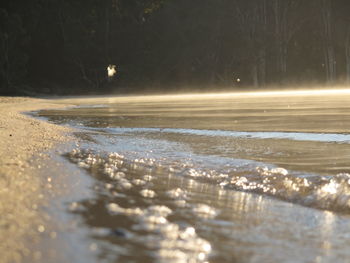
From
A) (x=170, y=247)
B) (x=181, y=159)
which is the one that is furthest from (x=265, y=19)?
(x=170, y=247)

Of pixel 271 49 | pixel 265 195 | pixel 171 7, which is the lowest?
pixel 265 195

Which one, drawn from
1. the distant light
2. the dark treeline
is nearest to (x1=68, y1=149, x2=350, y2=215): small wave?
the dark treeline

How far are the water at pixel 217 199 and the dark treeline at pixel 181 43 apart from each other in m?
26.5

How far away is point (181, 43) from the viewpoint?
33938mm

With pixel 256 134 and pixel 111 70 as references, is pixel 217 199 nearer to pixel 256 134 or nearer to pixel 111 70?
pixel 256 134

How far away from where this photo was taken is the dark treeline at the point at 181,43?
32031 millimetres

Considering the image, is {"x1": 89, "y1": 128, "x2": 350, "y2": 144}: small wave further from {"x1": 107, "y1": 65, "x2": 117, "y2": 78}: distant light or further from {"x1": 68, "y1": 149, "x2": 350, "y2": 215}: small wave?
{"x1": 107, "y1": 65, "x2": 117, "y2": 78}: distant light

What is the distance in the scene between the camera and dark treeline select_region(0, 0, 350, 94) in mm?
32031

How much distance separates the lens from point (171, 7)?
34562mm

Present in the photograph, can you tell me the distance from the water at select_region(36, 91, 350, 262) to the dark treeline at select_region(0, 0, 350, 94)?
26521mm

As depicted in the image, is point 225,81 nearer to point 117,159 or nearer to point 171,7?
point 171,7

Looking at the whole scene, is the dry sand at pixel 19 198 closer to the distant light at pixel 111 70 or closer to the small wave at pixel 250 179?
the small wave at pixel 250 179

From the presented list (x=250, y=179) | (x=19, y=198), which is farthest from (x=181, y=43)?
(x=19, y=198)

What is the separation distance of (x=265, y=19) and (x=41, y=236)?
116 feet
